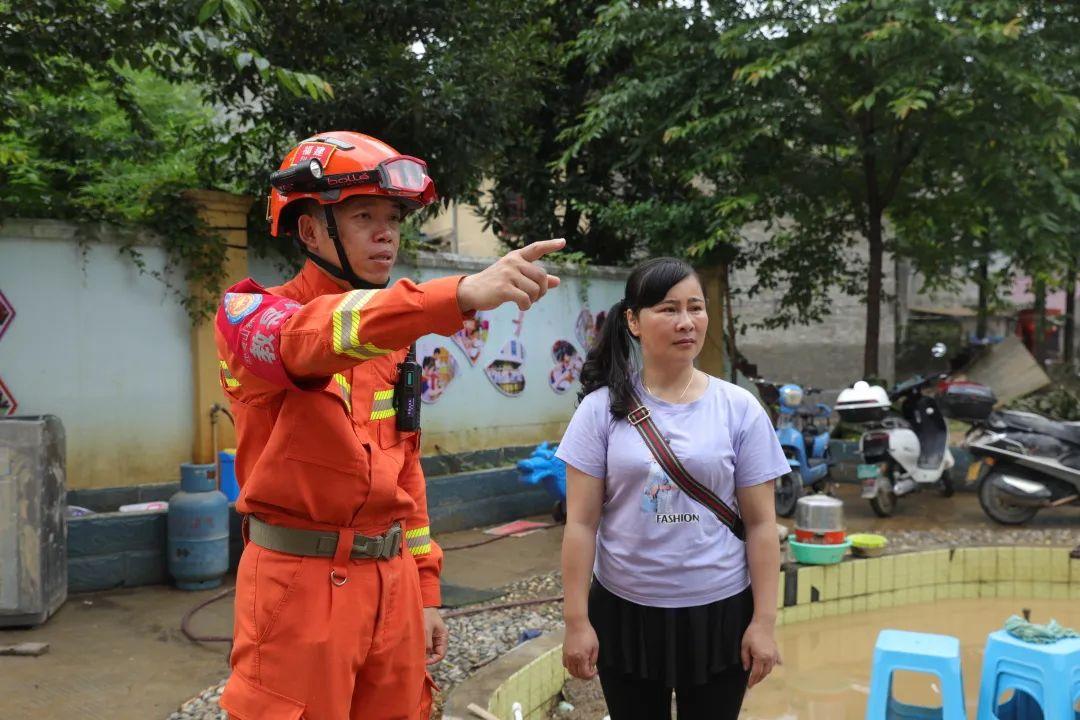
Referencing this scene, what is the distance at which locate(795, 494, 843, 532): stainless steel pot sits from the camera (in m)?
5.28

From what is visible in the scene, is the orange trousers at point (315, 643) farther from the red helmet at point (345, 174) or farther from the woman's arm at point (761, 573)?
the woman's arm at point (761, 573)

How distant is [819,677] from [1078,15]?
285 inches

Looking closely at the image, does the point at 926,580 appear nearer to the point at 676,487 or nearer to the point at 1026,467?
the point at 1026,467

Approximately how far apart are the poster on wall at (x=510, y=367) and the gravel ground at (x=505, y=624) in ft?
10.3

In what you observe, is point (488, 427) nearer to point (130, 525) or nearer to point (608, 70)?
point (130, 525)

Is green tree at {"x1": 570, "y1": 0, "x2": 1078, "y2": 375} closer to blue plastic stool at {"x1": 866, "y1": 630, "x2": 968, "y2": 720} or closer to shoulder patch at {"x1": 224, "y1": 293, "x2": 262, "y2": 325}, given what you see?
blue plastic stool at {"x1": 866, "y1": 630, "x2": 968, "y2": 720}

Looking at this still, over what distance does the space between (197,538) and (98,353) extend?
6.30 ft

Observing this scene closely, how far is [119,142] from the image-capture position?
322 inches

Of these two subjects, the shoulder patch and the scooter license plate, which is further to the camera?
the scooter license plate

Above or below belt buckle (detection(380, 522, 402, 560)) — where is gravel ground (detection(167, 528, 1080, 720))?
below

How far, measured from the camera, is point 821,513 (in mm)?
5320

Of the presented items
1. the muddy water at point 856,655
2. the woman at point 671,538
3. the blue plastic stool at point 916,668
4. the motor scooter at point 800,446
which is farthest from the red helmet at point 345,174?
the motor scooter at point 800,446

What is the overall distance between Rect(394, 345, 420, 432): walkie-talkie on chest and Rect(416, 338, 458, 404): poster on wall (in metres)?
6.09

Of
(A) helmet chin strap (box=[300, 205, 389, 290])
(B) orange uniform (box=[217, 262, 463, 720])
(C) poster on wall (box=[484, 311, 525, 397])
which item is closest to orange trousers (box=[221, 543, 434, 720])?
(B) orange uniform (box=[217, 262, 463, 720])
